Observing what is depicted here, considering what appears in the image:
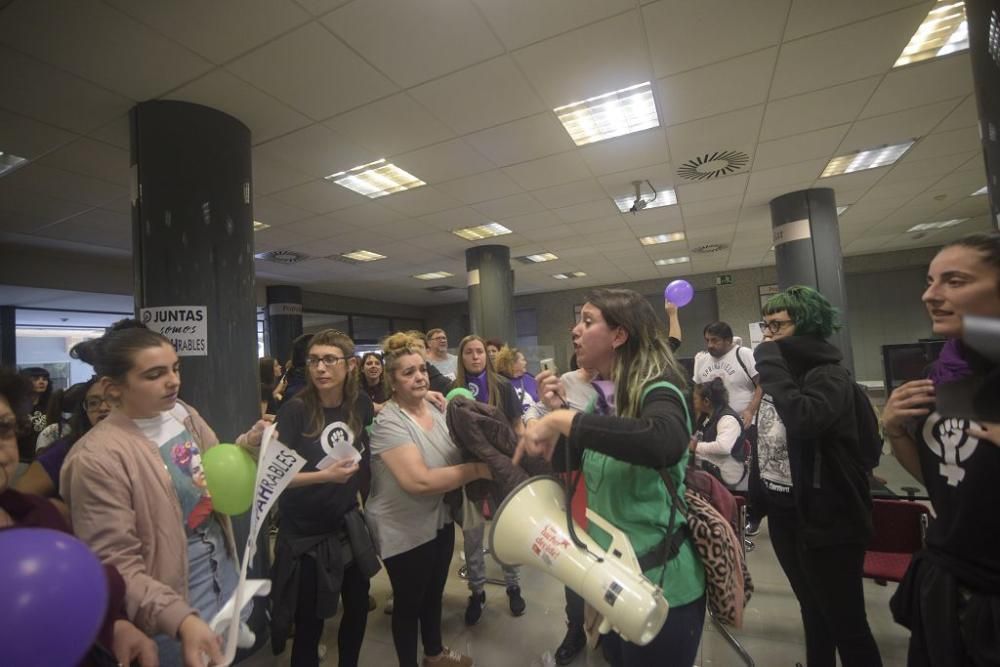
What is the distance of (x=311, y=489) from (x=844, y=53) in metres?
3.58

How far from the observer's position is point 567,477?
1.07 m

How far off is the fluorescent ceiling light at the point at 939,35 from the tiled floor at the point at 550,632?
300 cm

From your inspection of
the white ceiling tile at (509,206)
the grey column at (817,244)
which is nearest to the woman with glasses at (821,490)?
the white ceiling tile at (509,206)

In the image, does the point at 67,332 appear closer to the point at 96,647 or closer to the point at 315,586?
the point at 315,586

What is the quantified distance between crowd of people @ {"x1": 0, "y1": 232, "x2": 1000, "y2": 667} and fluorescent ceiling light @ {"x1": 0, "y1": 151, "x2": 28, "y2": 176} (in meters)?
2.10

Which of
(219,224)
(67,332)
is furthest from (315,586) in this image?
(67,332)

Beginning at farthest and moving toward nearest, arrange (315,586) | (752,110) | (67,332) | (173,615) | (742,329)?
1. (742,329)
2. (67,332)
3. (752,110)
4. (315,586)
5. (173,615)

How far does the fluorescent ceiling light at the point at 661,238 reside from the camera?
6.60 metres

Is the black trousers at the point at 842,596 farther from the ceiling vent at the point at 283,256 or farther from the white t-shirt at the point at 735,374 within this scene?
the ceiling vent at the point at 283,256

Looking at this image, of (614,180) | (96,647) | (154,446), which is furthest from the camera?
(614,180)

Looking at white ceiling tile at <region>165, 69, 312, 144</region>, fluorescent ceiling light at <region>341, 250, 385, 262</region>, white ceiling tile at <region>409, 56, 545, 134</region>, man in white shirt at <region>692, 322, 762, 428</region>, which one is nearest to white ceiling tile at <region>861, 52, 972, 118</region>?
man in white shirt at <region>692, 322, 762, 428</region>

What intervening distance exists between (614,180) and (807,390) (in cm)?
325

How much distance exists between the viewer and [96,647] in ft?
2.71

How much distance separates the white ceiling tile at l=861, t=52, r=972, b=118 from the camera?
2738 mm
